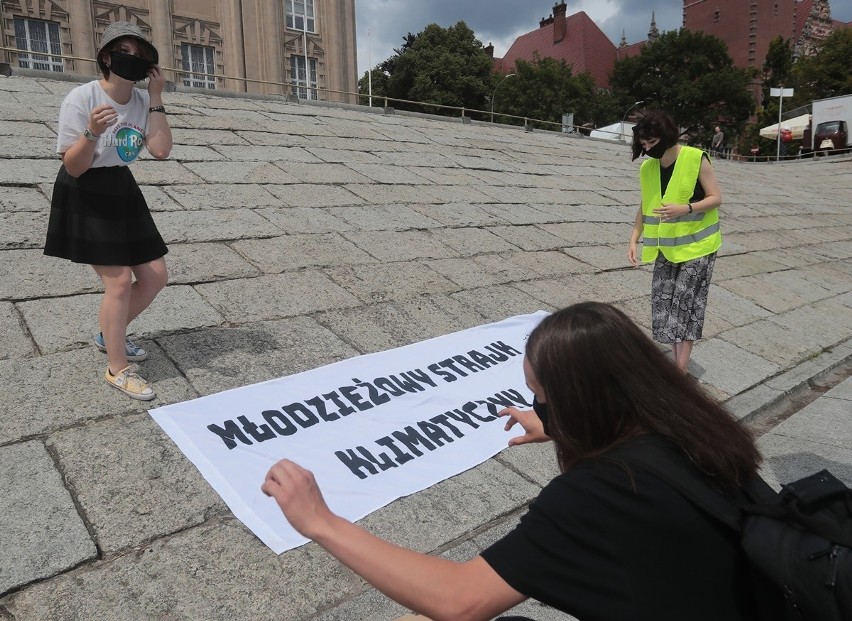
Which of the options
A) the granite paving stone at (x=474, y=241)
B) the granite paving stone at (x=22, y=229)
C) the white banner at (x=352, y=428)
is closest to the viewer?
the white banner at (x=352, y=428)

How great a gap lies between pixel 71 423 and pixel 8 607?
970 mm

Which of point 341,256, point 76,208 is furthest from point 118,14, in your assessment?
point 76,208

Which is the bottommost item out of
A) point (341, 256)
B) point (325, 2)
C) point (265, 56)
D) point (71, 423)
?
point (71, 423)

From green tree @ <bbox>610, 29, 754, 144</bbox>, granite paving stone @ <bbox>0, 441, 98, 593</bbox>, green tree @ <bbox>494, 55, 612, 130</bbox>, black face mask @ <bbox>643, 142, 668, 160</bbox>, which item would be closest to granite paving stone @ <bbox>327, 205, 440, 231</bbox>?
black face mask @ <bbox>643, 142, 668, 160</bbox>

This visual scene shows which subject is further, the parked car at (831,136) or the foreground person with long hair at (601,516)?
the parked car at (831,136)

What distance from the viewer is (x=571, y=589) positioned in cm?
112

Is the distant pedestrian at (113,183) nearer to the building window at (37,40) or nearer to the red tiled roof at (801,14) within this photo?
the building window at (37,40)

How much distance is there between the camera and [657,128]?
144 inches

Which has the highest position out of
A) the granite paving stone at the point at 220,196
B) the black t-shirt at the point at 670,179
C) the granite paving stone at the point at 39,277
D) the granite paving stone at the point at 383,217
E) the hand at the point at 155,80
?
A: the hand at the point at 155,80

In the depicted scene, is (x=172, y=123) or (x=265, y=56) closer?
(x=172, y=123)

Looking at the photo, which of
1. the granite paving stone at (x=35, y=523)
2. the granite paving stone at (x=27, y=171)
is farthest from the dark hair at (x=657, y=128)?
the granite paving stone at (x=27, y=171)

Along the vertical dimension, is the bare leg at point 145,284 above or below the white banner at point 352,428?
above

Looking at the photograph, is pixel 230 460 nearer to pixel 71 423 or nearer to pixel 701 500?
pixel 71 423

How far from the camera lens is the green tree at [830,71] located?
3997 centimetres
